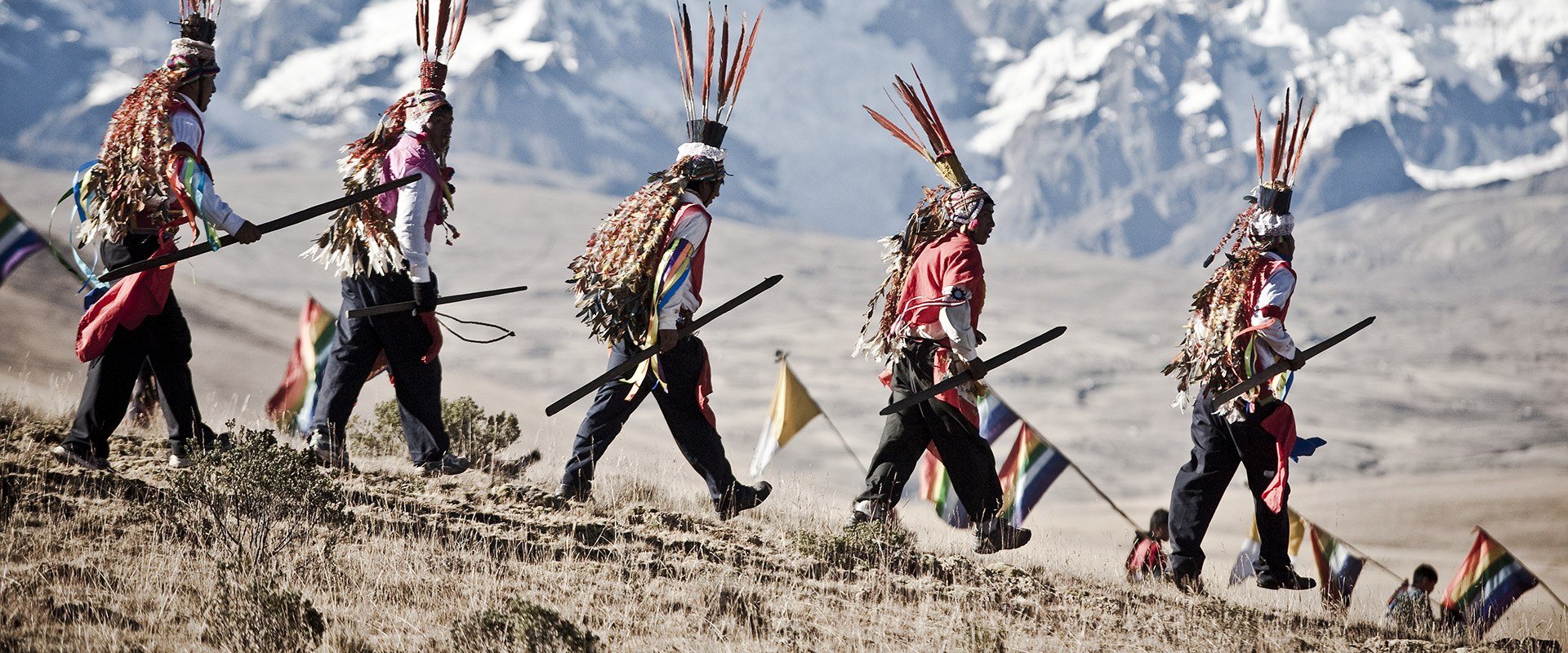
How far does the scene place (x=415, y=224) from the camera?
6547 mm

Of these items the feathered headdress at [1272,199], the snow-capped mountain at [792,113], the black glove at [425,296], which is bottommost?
the black glove at [425,296]

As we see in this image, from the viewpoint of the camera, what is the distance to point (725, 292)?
62094 mm

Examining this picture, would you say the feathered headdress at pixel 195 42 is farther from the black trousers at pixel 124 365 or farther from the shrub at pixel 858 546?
the shrub at pixel 858 546

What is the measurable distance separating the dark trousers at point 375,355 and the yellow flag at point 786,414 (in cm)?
274

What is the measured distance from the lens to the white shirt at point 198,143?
608cm

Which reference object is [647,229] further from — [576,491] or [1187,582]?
[1187,582]

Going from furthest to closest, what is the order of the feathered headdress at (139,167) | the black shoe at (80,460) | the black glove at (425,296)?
1. the black glove at (425,296)
2. the black shoe at (80,460)
3. the feathered headdress at (139,167)

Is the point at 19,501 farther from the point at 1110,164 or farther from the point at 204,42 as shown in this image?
the point at 1110,164

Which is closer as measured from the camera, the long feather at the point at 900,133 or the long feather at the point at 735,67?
the long feather at the point at 735,67

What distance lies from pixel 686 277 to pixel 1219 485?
8.60 ft

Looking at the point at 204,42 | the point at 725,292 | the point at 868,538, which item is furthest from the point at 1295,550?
the point at 725,292

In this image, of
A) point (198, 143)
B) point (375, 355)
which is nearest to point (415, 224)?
point (375, 355)

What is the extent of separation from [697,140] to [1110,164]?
7667 inches

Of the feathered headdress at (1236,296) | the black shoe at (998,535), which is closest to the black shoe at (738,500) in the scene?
the black shoe at (998,535)
